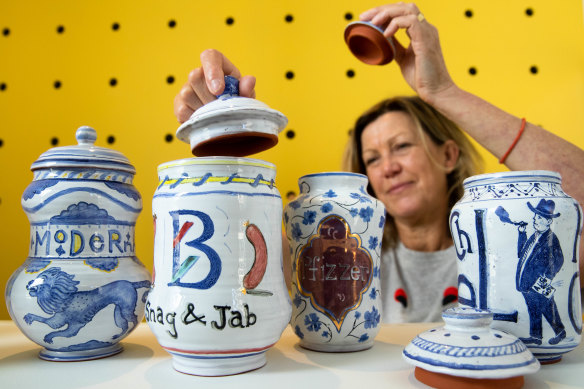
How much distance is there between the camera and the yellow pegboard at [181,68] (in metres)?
1.85

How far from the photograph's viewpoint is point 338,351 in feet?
1.97

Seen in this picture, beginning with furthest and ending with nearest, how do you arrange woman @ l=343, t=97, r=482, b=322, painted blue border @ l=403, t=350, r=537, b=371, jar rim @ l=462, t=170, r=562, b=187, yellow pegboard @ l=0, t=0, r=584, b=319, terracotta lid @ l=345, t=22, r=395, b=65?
1. yellow pegboard @ l=0, t=0, r=584, b=319
2. woman @ l=343, t=97, r=482, b=322
3. terracotta lid @ l=345, t=22, r=395, b=65
4. jar rim @ l=462, t=170, r=562, b=187
5. painted blue border @ l=403, t=350, r=537, b=371

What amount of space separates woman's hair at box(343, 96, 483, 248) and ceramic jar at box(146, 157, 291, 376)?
1200mm

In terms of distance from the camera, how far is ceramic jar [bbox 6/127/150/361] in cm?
54

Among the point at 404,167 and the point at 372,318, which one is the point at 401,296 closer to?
the point at 404,167

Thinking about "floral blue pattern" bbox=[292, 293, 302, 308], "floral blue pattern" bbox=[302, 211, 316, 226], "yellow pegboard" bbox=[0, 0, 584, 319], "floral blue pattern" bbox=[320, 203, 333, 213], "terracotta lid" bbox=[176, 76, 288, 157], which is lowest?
"floral blue pattern" bbox=[292, 293, 302, 308]

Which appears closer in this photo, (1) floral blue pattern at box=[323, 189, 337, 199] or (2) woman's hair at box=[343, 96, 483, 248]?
(1) floral blue pattern at box=[323, 189, 337, 199]

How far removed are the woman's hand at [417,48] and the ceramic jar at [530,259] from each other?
0.67m

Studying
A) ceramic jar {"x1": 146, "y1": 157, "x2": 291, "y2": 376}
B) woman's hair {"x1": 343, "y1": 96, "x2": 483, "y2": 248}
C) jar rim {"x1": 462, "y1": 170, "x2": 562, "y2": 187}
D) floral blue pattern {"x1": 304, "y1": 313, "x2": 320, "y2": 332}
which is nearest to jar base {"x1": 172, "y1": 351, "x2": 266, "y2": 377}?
ceramic jar {"x1": 146, "y1": 157, "x2": 291, "y2": 376}

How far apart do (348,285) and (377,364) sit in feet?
0.36

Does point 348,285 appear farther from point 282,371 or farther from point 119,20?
point 119,20

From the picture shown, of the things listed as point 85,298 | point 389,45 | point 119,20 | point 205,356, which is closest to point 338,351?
point 205,356

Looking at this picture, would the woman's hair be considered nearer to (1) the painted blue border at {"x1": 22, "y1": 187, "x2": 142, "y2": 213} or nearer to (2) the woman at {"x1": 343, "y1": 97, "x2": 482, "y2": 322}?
(2) the woman at {"x1": 343, "y1": 97, "x2": 482, "y2": 322}

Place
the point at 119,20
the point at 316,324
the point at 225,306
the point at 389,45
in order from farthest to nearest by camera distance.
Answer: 1. the point at 119,20
2. the point at 389,45
3. the point at 316,324
4. the point at 225,306
